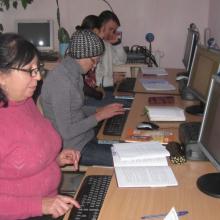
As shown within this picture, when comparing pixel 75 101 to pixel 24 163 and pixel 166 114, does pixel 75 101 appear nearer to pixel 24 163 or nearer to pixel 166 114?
pixel 166 114

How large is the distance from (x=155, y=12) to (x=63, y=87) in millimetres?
2681

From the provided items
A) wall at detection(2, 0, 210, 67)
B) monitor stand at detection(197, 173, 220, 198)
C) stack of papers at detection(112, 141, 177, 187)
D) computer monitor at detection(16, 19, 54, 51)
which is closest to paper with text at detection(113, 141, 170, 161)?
stack of papers at detection(112, 141, 177, 187)

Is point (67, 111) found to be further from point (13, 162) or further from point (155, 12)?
point (155, 12)

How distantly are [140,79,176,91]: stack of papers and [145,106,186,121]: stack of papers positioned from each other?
2.13 feet

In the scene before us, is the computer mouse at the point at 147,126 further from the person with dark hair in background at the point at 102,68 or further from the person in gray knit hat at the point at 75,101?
the person with dark hair in background at the point at 102,68

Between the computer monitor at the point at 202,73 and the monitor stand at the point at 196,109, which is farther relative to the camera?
the monitor stand at the point at 196,109

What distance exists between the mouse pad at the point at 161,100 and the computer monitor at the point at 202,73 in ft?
0.50

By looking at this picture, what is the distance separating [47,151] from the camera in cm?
160

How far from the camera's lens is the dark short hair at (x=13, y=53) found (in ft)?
4.59

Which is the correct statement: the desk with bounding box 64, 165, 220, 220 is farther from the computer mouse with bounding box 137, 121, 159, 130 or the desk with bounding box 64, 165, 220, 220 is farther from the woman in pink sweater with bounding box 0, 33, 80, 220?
the computer mouse with bounding box 137, 121, 159, 130

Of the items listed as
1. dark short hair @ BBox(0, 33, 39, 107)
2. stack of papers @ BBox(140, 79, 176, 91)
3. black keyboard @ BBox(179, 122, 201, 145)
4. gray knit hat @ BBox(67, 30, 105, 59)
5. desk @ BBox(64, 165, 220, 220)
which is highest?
dark short hair @ BBox(0, 33, 39, 107)

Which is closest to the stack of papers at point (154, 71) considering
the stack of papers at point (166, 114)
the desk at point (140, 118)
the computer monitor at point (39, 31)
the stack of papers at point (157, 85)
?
the stack of papers at point (157, 85)

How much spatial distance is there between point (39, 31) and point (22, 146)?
3.38 meters

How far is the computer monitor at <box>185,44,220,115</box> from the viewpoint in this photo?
2.26 metres
